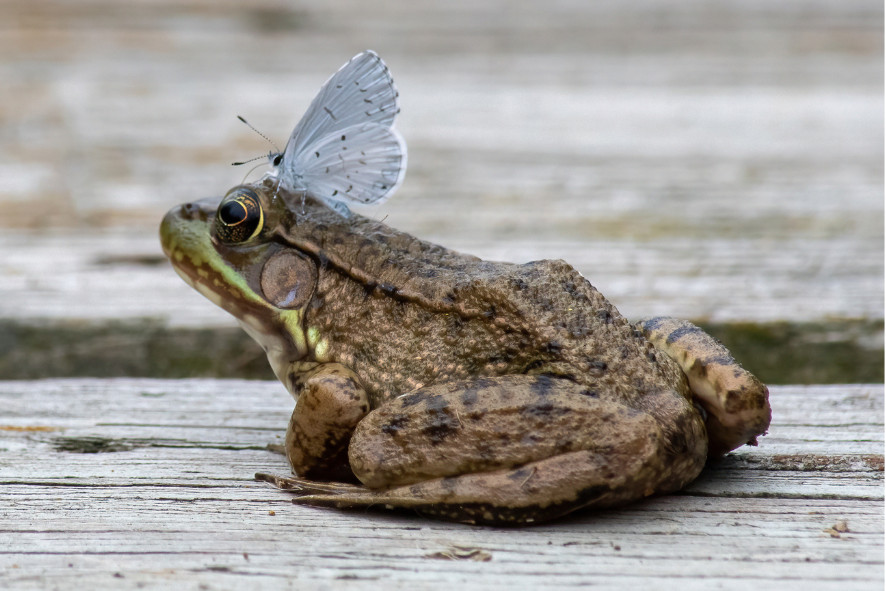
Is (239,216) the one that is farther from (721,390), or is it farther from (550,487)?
(721,390)

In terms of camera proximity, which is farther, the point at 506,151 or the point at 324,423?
the point at 506,151

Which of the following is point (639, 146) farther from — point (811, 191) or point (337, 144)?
point (337, 144)

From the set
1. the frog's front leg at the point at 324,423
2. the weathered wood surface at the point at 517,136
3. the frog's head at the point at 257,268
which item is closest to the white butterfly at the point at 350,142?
the frog's head at the point at 257,268

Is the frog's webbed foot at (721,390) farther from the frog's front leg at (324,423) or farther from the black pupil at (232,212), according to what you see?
the black pupil at (232,212)

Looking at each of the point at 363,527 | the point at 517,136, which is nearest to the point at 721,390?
the point at 363,527

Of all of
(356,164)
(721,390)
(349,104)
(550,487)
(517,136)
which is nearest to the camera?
(550,487)

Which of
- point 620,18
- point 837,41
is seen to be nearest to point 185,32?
point 620,18

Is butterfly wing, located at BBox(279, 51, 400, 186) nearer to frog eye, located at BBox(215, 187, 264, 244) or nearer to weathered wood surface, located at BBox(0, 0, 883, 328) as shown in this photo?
frog eye, located at BBox(215, 187, 264, 244)
